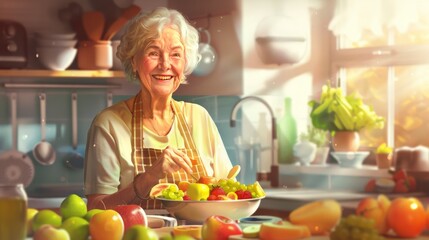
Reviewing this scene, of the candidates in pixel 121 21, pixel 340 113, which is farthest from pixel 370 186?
pixel 121 21

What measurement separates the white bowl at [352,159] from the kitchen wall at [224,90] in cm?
33

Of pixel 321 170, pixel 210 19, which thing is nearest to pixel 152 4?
pixel 210 19

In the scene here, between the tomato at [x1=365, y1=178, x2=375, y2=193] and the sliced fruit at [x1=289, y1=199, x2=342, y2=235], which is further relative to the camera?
the tomato at [x1=365, y1=178, x2=375, y2=193]

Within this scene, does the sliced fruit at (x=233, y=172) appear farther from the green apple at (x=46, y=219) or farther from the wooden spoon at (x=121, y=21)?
the wooden spoon at (x=121, y=21)

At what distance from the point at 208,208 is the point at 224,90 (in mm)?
1895

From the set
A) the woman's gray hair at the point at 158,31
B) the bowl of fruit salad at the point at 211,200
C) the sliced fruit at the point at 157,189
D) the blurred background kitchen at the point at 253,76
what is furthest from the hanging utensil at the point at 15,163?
the bowl of fruit salad at the point at 211,200

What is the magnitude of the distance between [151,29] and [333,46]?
47.4 inches

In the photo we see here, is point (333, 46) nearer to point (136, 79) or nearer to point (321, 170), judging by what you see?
point (321, 170)

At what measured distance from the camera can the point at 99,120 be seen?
254cm

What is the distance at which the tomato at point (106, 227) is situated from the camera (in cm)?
164

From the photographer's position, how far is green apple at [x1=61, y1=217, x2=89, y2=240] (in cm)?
166

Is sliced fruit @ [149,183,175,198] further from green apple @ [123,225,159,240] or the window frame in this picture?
the window frame

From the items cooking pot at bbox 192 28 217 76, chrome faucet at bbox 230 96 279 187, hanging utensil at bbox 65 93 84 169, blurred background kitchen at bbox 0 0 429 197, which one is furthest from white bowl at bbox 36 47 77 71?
chrome faucet at bbox 230 96 279 187

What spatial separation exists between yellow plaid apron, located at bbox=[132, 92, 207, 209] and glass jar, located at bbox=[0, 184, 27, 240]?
768 mm
